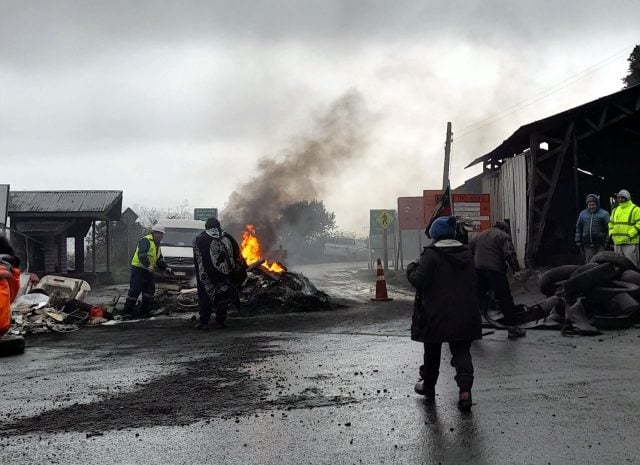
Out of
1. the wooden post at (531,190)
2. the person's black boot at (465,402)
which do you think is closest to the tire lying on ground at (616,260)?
the person's black boot at (465,402)

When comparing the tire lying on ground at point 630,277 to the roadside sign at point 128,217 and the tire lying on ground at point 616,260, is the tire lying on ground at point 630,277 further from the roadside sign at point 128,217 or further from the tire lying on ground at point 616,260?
the roadside sign at point 128,217

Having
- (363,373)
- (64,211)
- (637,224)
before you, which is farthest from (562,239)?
(64,211)

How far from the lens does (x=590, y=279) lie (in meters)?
9.23

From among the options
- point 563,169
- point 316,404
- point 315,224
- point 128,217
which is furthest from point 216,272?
point 315,224

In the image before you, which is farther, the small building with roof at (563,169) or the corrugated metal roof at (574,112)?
the small building with roof at (563,169)

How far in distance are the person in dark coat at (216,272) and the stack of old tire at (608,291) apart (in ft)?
18.3

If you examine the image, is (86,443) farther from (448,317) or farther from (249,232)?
(249,232)

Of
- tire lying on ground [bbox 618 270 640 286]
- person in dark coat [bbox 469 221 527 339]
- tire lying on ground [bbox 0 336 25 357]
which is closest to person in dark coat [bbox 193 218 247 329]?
tire lying on ground [bbox 0 336 25 357]

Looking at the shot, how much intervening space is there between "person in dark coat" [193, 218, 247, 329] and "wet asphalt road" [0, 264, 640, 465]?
1.98m

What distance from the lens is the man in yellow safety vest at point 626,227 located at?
37.1 ft

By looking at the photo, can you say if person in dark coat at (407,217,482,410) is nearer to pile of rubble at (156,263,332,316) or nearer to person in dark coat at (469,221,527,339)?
person in dark coat at (469,221,527,339)

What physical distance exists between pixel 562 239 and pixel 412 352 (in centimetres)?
1094

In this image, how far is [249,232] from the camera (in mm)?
20094

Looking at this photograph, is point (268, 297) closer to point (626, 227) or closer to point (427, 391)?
point (626, 227)
